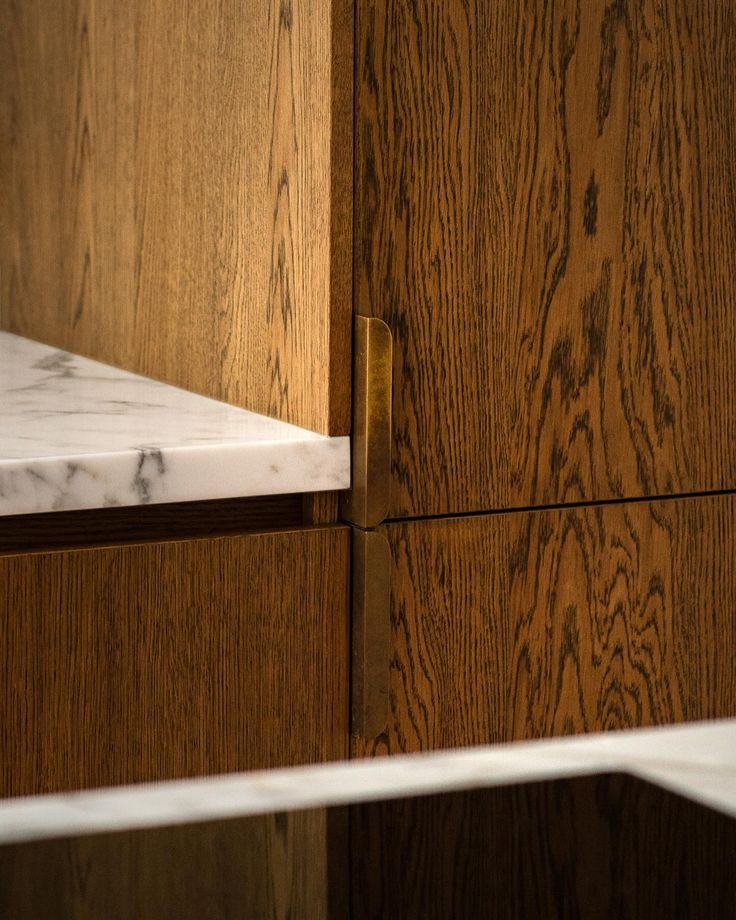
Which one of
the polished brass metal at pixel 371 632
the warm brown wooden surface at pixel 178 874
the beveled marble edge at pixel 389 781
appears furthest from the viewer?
the polished brass metal at pixel 371 632

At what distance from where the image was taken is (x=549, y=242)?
113 centimetres

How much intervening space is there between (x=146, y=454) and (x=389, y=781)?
1.10 ft

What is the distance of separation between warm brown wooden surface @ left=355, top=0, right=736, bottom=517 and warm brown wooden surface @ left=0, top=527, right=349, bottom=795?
0.11 meters

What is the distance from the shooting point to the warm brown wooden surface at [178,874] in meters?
0.55

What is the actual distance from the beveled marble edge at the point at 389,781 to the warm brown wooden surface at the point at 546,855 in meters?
0.02

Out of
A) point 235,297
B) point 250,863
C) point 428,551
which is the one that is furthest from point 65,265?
point 250,863

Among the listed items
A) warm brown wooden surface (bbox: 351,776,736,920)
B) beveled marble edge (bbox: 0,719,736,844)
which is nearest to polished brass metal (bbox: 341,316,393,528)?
beveled marble edge (bbox: 0,719,736,844)

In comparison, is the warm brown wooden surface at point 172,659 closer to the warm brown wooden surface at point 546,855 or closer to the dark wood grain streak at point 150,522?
the dark wood grain streak at point 150,522

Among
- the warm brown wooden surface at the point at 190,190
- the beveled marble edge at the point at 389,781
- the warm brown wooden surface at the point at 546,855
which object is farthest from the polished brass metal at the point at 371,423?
the warm brown wooden surface at the point at 546,855

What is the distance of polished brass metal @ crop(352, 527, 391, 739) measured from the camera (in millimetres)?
1096

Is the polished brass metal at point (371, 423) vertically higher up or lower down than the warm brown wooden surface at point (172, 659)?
higher up

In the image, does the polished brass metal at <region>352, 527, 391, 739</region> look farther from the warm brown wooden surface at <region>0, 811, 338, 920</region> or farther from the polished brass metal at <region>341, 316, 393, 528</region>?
the warm brown wooden surface at <region>0, 811, 338, 920</region>

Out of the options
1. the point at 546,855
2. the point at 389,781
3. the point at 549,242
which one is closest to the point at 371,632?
the point at 389,781

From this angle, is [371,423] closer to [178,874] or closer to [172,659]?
[172,659]
